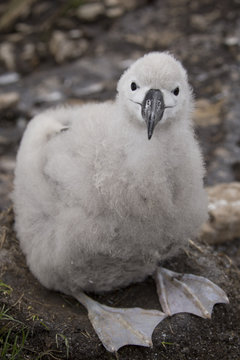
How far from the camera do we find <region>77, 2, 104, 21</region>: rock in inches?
332

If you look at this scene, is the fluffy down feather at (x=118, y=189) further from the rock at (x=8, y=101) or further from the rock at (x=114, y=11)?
the rock at (x=114, y=11)

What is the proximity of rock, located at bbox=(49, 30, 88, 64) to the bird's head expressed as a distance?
202 inches

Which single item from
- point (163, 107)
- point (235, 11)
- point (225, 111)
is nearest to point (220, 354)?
point (163, 107)

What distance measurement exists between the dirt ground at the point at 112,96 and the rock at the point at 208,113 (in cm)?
1

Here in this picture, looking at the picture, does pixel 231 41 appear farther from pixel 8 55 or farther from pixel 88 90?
pixel 8 55

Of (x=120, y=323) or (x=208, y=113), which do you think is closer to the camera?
(x=120, y=323)

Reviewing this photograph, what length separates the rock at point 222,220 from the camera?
4539 mm

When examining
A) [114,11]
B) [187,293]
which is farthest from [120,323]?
[114,11]

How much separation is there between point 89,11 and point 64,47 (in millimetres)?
1198

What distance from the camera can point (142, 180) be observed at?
8.71ft

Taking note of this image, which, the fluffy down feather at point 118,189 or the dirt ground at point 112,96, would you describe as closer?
the fluffy down feather at point 118,189

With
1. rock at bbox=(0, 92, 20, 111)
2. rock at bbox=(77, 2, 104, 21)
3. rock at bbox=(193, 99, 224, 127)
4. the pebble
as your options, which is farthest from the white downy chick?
rock at bbox=(77, 2, 104, 21)

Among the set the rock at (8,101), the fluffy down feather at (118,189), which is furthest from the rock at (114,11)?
the fluffy down feather at (118,189)

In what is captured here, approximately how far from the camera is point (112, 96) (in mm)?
6891
